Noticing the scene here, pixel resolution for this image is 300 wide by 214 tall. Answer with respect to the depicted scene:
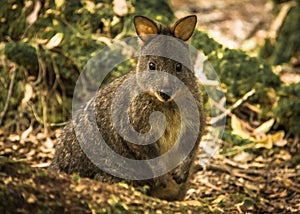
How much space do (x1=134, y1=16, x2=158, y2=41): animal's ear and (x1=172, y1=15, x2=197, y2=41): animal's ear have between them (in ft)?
0.54

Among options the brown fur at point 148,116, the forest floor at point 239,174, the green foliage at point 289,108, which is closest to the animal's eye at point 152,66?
the brown fur at point 148,116

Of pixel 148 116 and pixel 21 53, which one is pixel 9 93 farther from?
pixel 148 116

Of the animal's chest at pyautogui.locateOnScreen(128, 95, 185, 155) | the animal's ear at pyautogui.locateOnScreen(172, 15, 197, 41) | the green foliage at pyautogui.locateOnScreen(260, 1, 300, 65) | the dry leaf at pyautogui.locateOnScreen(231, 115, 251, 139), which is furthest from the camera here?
the green foliage at pyautogui.locateOnScreen(260, 1, 300, 65)

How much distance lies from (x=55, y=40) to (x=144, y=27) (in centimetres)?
236

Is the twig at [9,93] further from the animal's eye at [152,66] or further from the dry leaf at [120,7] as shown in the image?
the animal's eye at [152,66]

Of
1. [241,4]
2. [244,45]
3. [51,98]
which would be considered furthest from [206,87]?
[241,4]

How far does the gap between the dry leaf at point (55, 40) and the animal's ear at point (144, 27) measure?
228cm

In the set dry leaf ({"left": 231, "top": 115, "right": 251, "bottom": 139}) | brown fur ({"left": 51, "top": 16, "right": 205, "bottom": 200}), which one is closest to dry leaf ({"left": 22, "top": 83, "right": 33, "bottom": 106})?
brown fur ({"left": 51, "top": 16, "right": 205, "bottom": 200})

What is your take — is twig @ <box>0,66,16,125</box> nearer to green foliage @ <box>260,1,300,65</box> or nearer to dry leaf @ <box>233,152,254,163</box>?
dry leaf @ <box>233,152,254,163</box>

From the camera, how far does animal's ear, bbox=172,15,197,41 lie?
497 centimetres

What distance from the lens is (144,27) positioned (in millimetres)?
5059

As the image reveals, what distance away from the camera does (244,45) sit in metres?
10.9

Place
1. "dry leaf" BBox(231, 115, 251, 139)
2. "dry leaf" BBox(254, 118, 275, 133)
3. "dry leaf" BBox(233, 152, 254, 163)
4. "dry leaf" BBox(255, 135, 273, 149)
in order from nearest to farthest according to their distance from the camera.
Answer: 1. "dry leaf" BBox(233, 152, 254, 163)
2. "dry leaf" BBox(255, 135, 273, 149)
3. "dry leaf" BBox(231, 115, 251, 139)
4. "dry leaf" BBox(254, 118, 275, 133)

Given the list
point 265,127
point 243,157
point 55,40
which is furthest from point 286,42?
point 55,40
